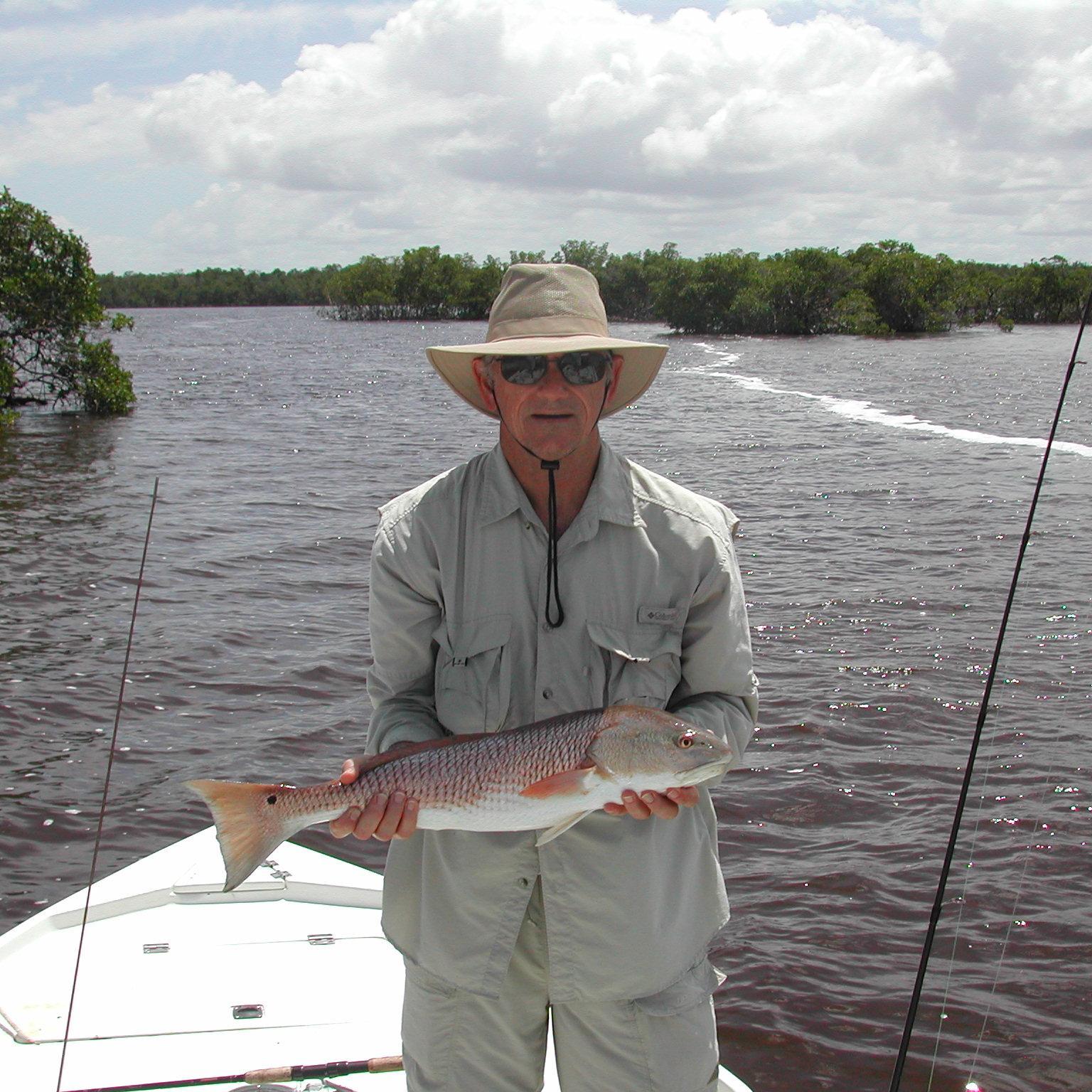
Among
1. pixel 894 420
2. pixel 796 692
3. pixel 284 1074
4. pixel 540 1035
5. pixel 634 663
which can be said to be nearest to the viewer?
pixel 634 663

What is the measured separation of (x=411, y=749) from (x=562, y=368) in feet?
3.27

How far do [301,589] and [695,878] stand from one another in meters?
11.4

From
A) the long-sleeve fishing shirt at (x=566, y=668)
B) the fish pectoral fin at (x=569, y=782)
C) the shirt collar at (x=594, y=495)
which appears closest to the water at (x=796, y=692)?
the long-sleeve fishing shirt at (x=566, y=668)

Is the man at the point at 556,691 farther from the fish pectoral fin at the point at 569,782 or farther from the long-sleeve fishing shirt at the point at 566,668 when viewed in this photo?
the fish pectoral fin at the point at 569,782

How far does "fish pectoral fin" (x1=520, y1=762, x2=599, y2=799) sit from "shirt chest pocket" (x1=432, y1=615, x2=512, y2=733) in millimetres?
308

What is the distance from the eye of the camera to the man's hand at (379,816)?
273 centimetres

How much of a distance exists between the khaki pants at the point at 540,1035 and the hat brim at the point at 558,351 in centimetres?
132

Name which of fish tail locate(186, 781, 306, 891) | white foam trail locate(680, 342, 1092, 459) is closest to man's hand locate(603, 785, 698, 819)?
fish tail locate(186, 781, 306, 891)

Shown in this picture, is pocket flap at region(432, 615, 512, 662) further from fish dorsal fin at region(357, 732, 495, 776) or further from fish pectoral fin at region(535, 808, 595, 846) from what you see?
fish pectoral fin at region(535, 808, 595, 846)

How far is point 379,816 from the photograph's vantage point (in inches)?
108

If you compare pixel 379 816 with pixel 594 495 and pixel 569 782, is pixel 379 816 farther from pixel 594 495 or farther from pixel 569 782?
pixel 594 495

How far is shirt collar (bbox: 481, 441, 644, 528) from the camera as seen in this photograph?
9.28 feet

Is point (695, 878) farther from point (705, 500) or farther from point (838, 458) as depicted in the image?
point (838, 458)

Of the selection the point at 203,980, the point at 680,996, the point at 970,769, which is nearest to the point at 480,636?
the point at 680,996
